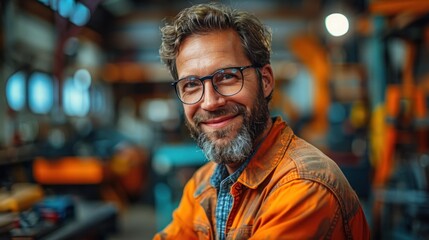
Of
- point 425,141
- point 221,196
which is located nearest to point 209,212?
point 221,196

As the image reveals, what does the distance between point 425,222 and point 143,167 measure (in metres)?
5.19

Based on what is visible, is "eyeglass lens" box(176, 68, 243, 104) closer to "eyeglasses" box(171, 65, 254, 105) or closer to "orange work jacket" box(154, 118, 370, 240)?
"eyeglasses" box(171, 65, 254, 105)

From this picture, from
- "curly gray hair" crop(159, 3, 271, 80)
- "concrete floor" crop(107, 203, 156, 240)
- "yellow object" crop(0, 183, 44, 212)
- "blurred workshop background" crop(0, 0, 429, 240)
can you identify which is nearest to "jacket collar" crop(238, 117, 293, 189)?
"curly gray hair" crop(159, 3, 271, 80)

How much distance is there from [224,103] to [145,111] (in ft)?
41.0

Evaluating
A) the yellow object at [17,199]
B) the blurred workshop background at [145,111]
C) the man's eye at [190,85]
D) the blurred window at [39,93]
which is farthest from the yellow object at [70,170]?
the man's eye at [190,85]

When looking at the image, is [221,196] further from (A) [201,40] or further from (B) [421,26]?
(B) [421,26]

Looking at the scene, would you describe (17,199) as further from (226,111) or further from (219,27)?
(219,27)

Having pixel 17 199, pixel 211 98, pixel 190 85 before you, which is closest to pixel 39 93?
pixel 17 199

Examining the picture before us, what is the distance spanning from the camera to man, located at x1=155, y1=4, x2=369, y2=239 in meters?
1.30

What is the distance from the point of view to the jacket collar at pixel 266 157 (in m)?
1.45

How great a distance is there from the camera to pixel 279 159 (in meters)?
1.45

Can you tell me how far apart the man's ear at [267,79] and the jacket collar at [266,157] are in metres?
0.16

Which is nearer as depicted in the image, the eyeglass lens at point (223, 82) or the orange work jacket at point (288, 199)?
the orange work jacket at point (288, 199)

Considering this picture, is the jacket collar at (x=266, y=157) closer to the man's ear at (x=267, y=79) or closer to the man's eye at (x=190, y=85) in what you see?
the man's ear at (x=267, y=79)
